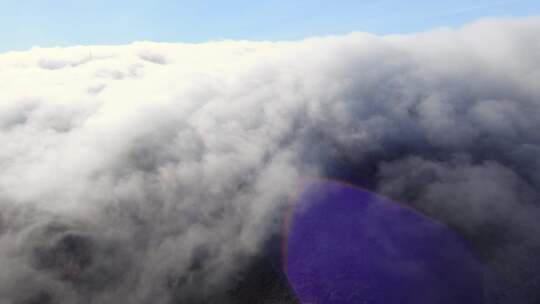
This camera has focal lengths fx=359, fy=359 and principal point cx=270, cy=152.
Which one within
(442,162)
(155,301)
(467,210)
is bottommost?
(155,301)

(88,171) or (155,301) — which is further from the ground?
(88,171)

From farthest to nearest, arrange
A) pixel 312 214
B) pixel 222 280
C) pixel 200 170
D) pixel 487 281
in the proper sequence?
pixel 200 170
pixel 312 214
pixel 222 280
pixel 487 281

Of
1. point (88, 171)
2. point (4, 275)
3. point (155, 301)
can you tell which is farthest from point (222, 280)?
point (88, 171)

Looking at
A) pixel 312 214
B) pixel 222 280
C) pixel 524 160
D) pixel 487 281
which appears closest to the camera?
pixel 487 281

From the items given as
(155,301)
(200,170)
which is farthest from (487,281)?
(200,170)

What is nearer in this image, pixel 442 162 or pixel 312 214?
pixel 312 214

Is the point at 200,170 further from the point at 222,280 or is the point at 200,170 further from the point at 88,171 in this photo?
the point at 222,280

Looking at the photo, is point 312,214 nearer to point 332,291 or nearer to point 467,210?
point 332,291
